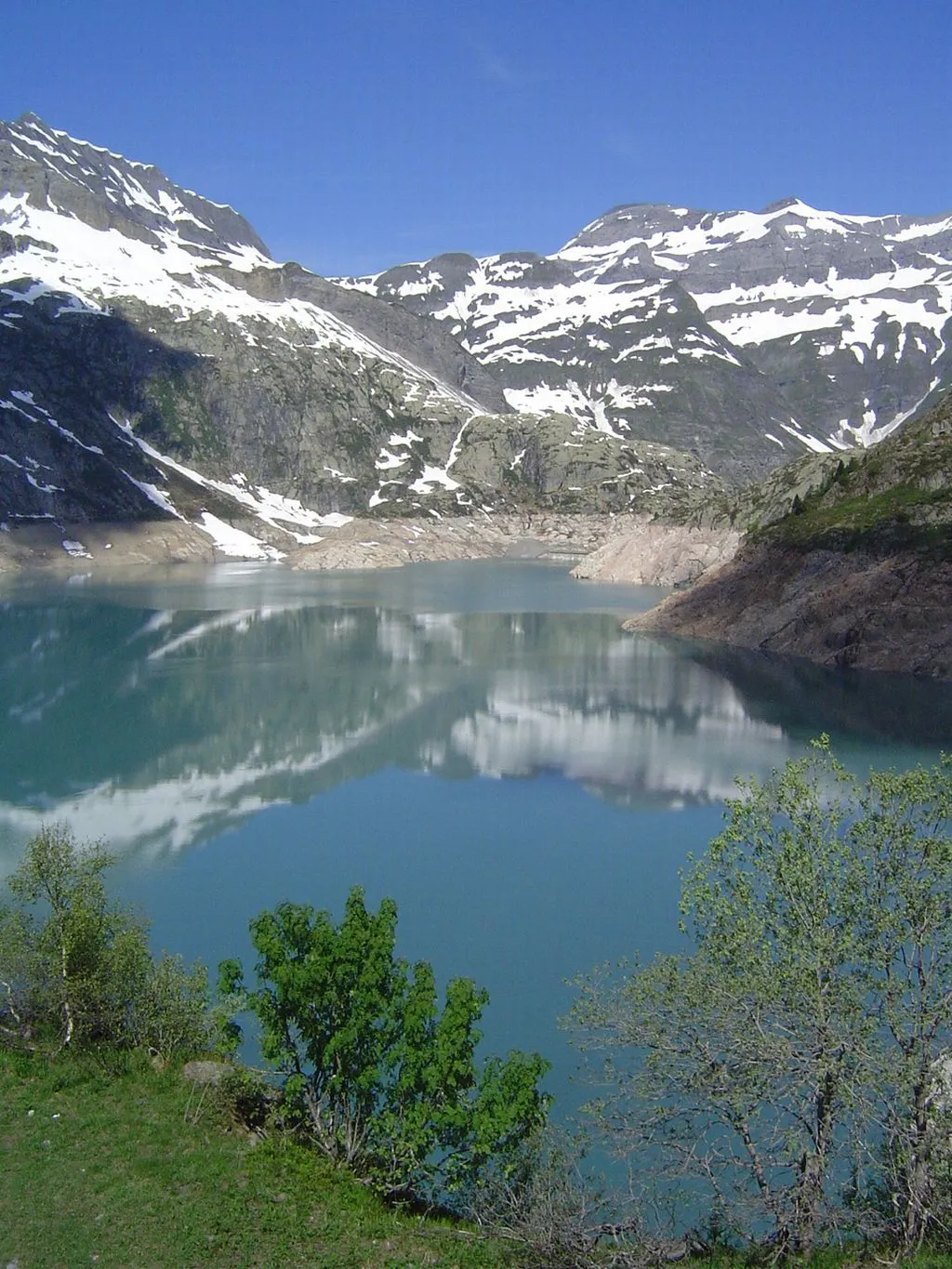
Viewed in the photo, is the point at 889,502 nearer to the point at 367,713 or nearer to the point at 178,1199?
the point at 367,713

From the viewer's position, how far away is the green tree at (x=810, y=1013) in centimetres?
1634

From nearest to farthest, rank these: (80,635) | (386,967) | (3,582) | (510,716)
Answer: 1. (386,967)
2. (510,716)
3. (80,635)
4. (3,582)

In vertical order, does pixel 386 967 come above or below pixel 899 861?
below

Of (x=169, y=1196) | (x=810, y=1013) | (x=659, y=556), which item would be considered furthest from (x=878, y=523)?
(x=169, y=1196)

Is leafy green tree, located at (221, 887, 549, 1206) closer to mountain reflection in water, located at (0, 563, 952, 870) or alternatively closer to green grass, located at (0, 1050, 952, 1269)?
green grass, located at (0, 1050, 952, 1269)

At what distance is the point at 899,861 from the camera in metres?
18.1

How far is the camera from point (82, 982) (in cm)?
2269

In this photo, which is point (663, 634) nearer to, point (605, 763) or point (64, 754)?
point (605, 763)

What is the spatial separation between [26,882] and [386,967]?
891 cm

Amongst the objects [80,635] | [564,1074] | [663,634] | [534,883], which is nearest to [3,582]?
[80,635]

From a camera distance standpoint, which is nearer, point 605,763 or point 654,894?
point 654,894

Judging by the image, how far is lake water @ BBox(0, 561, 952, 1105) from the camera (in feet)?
113

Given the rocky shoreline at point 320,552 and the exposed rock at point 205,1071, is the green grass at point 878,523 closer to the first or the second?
the rocky shoreline at point 320,552

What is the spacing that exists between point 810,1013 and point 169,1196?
1127 cm
